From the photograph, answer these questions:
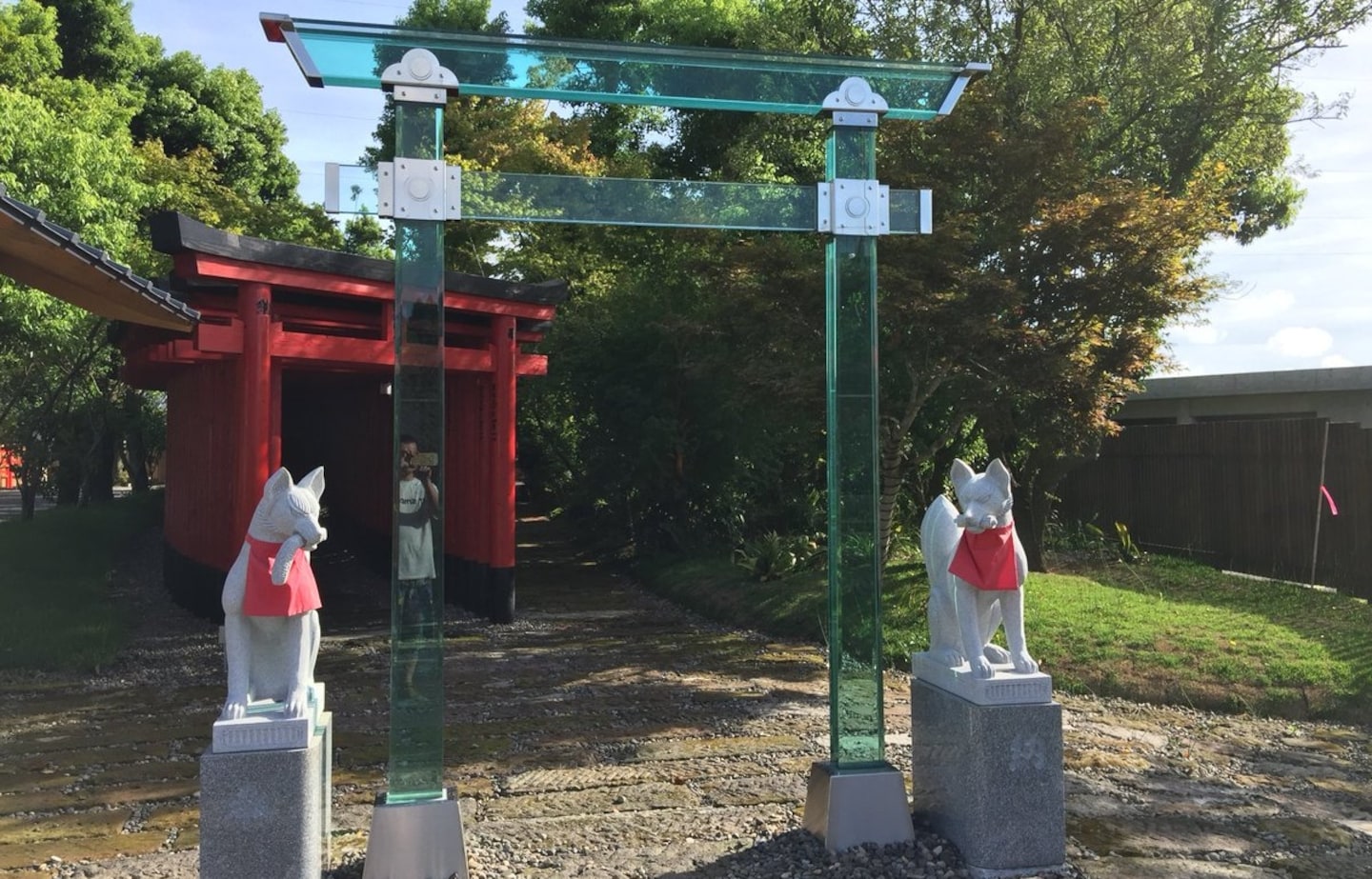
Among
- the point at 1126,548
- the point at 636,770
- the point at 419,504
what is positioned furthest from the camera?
the point at 1126,548

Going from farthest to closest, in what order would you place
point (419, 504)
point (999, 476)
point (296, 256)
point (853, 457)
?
1. point (296, 256)
2. point (853, 457)
3. point (999, 476)
4. point (419, 504)

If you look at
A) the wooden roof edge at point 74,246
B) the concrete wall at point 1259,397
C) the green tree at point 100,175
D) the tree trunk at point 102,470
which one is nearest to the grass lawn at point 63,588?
the tree trunk at point 102,470

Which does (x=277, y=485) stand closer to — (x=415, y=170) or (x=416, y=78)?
(x=415, y=170)

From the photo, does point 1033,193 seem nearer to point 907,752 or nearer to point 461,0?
point 907,752

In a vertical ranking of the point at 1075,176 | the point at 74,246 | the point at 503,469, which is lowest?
the point at 503,469

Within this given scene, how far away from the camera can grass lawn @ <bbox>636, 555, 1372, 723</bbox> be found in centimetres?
657

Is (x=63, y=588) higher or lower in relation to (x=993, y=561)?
lower

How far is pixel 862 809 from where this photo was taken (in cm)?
389

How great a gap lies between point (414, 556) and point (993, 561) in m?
2.31

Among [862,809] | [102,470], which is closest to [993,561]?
[862,809]

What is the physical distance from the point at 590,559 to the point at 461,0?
41.1 feet

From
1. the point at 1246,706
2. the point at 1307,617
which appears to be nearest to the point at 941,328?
the point at 1246,706

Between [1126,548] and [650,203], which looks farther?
[1126,548]

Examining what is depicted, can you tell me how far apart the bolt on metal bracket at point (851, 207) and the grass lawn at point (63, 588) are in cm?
658
